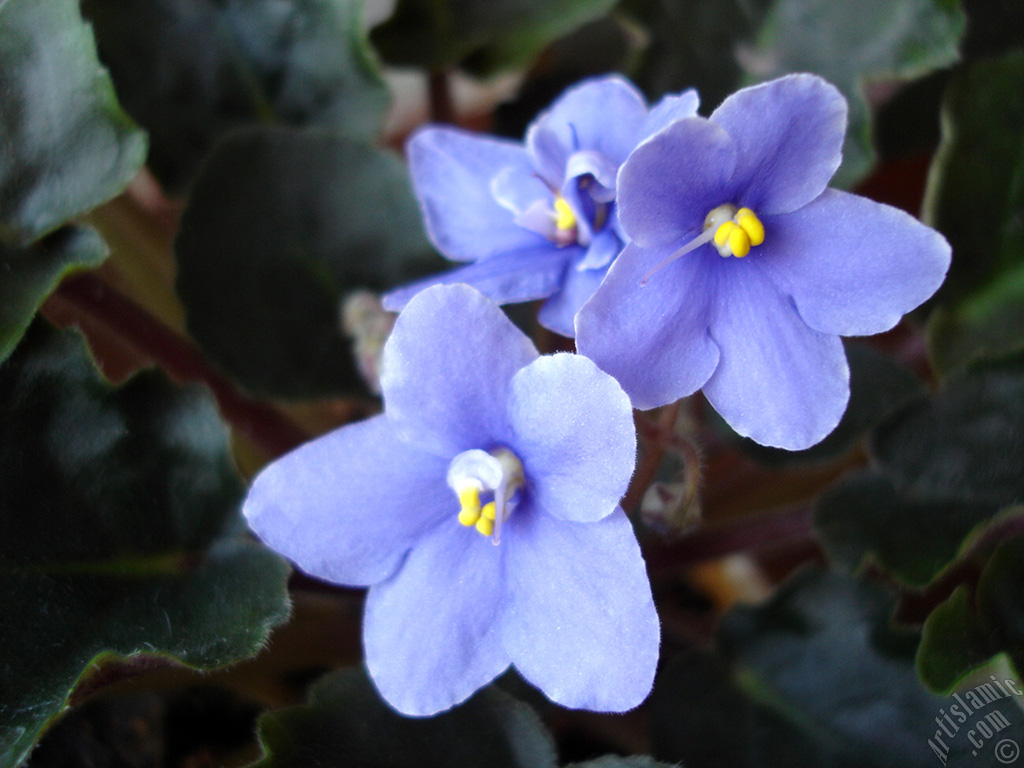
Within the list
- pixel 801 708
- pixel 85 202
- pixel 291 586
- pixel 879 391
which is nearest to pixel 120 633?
pixel 291 586

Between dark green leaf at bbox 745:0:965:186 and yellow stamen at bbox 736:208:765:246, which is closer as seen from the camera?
yellow stamen at bbox 736:208:765:246

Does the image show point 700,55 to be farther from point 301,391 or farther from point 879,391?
point 301,391

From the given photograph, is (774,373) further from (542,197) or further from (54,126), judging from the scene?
(54,126)

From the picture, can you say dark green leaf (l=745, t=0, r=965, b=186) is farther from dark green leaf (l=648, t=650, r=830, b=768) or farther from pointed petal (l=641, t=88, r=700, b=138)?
dark green leaf (l=648, t=650, r=830, b=768)

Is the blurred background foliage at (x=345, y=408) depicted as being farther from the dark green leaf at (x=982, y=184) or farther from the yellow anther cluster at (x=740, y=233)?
the yellow anther cluster at (x=740, y=233)

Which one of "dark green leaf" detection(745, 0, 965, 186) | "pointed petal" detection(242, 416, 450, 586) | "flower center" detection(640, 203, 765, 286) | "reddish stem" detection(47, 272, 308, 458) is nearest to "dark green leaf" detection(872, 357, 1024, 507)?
"dark green leaf" detection(745, 0, 965, 186)

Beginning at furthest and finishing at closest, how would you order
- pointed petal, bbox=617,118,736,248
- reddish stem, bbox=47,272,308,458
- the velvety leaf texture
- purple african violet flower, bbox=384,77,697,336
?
reddish stem, bbox=47,272,308,458 → the velvety leaf texture → purple african violet flower, bbox=384,77,697,336 → pointed petal, bbox=617,118,736,248

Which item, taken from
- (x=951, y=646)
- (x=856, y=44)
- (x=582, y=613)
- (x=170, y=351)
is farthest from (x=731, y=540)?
(x=170, y=351)
